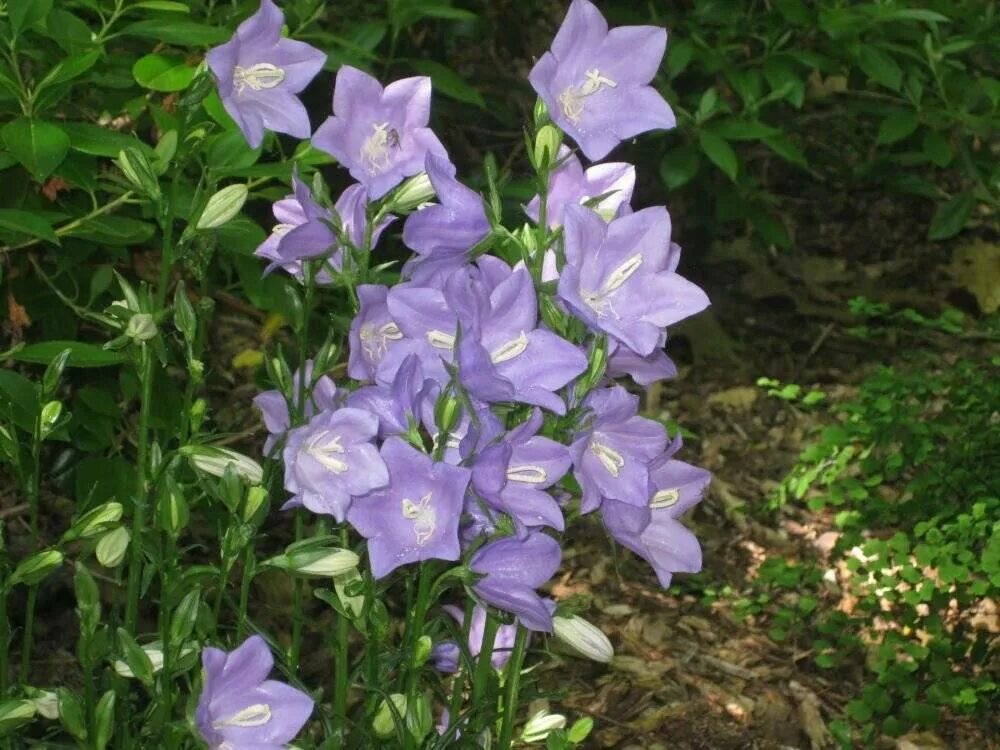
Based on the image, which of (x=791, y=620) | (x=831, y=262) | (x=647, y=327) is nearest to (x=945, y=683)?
(x=791, y=620)

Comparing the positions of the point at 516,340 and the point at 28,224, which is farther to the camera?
the point at 28,224

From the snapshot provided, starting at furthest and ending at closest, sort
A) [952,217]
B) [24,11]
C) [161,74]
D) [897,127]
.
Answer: [952,217], [897,127], [161,74], [24,11]

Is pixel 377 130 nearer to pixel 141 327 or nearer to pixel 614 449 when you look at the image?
pixel 141 327

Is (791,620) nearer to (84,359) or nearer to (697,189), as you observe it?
(697,189)

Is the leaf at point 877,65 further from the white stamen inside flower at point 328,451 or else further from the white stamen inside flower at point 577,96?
the white stamen inside flower at point 328,451

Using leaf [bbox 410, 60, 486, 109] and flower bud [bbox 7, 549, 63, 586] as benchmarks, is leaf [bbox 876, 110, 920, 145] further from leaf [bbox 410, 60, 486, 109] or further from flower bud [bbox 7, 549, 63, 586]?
flower bud [bbox 7, 549, 63, 586]

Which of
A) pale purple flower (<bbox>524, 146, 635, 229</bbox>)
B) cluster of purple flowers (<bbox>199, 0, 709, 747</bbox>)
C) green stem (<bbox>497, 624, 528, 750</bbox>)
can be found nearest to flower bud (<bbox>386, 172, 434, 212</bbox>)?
cluster of purple flowers (<bbox>199, 0, 709, 747</bbox>)

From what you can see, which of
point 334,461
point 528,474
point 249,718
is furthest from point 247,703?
point 528,474
